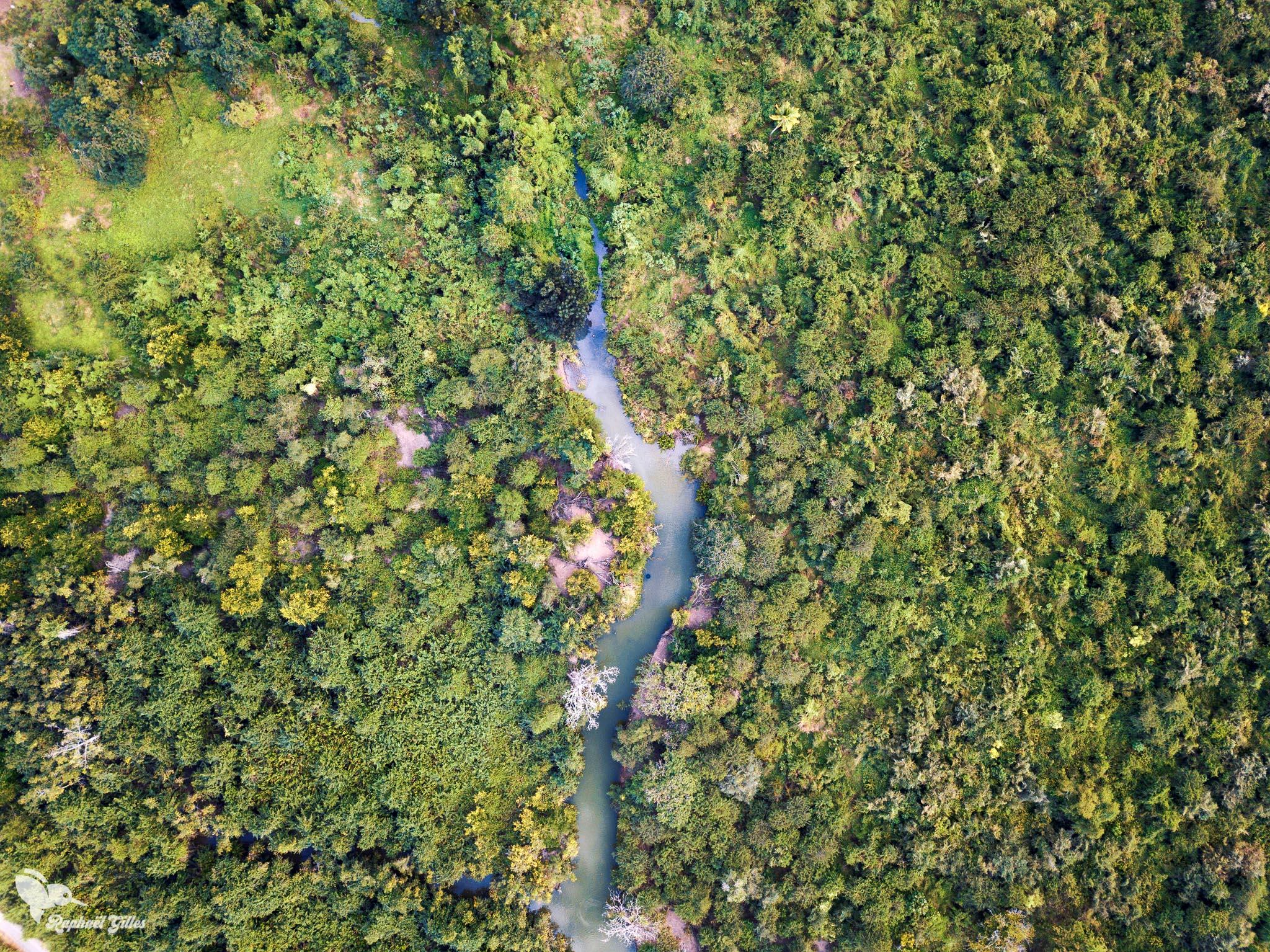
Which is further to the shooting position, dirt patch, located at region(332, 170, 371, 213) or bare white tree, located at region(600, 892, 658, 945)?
dirt patch, located at region(332, 170, 371, 213)

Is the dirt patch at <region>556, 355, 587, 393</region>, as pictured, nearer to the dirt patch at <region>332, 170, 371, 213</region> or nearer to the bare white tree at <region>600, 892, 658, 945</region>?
the dirt patch at <region>332, 170, 371, 213</region>

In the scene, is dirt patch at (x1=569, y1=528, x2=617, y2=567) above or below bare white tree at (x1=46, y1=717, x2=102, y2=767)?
above

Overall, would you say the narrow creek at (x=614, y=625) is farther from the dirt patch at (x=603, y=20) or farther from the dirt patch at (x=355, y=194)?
the dirt patch at (x=355, y=194)

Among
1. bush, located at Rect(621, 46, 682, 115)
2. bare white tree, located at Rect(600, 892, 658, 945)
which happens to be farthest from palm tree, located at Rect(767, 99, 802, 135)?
bare white tree, located at Rect(600, 892, 658, 945)

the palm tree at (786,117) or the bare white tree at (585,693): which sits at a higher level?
the palm tree at (786,117)

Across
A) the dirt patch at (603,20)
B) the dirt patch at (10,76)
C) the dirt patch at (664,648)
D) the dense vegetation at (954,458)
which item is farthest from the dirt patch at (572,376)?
the dirt patch at (10,76)

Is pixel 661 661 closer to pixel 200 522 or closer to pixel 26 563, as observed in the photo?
pixel 200 522
